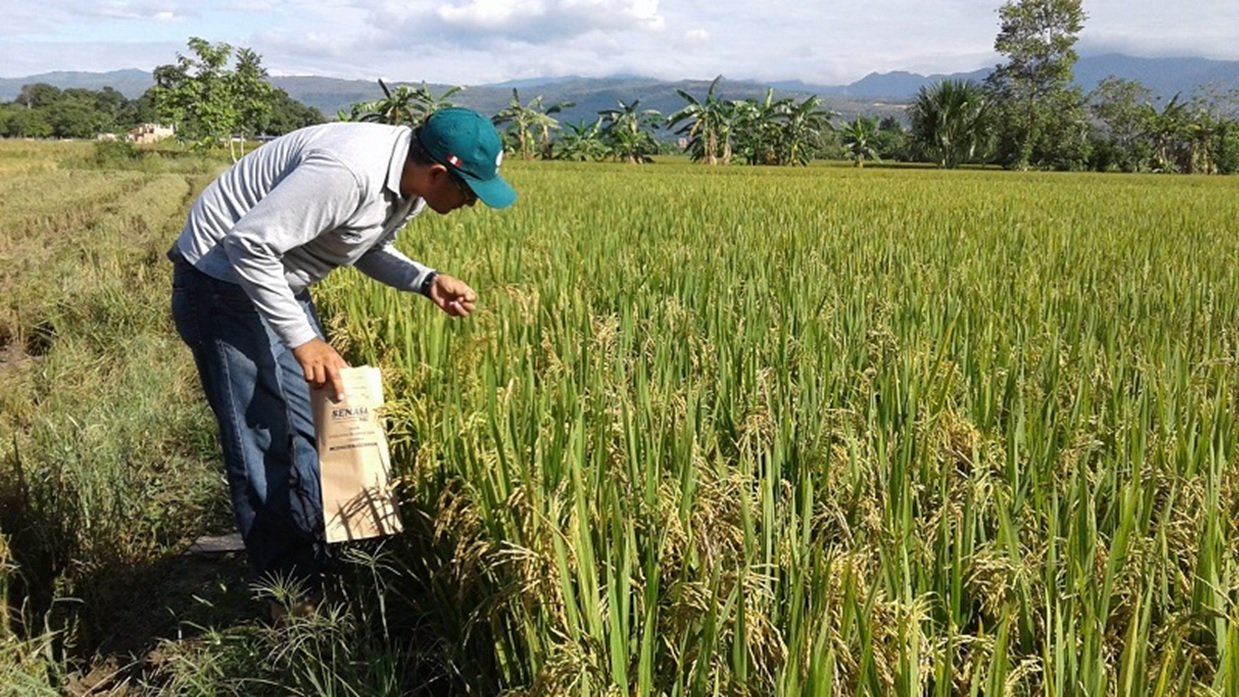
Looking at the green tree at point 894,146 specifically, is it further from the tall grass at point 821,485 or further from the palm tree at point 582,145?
the tall grass at point 821,485

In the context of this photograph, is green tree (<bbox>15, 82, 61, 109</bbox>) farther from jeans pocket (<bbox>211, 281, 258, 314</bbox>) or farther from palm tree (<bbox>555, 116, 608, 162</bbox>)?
jeans pocket (<bbox>211, 281, 258, 314</bbox>)

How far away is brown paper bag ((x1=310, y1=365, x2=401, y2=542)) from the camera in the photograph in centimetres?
180

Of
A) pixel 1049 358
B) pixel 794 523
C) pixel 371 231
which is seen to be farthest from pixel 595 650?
pixel 1049 358

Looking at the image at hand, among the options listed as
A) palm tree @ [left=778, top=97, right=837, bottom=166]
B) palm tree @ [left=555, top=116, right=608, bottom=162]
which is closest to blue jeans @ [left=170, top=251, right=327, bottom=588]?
palm tree @ [left=778, top=97, right=837, bottom=166]

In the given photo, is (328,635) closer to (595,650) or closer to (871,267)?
(595,650)

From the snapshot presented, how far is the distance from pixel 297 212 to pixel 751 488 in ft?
3.31

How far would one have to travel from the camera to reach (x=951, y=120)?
127ft

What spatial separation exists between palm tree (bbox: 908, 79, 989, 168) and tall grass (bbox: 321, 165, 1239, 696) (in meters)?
38.1

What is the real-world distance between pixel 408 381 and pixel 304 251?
20.4 inches

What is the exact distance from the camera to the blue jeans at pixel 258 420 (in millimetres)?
1954

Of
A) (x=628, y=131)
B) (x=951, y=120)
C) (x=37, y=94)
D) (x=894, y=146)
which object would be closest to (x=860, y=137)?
(x=951, y=120)

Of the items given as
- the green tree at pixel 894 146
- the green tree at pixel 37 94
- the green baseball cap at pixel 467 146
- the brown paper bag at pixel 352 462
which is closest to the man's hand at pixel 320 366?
the brown paper bag at pixel 352 462

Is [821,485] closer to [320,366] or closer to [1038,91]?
[320,366]

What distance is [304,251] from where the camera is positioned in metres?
1.97
